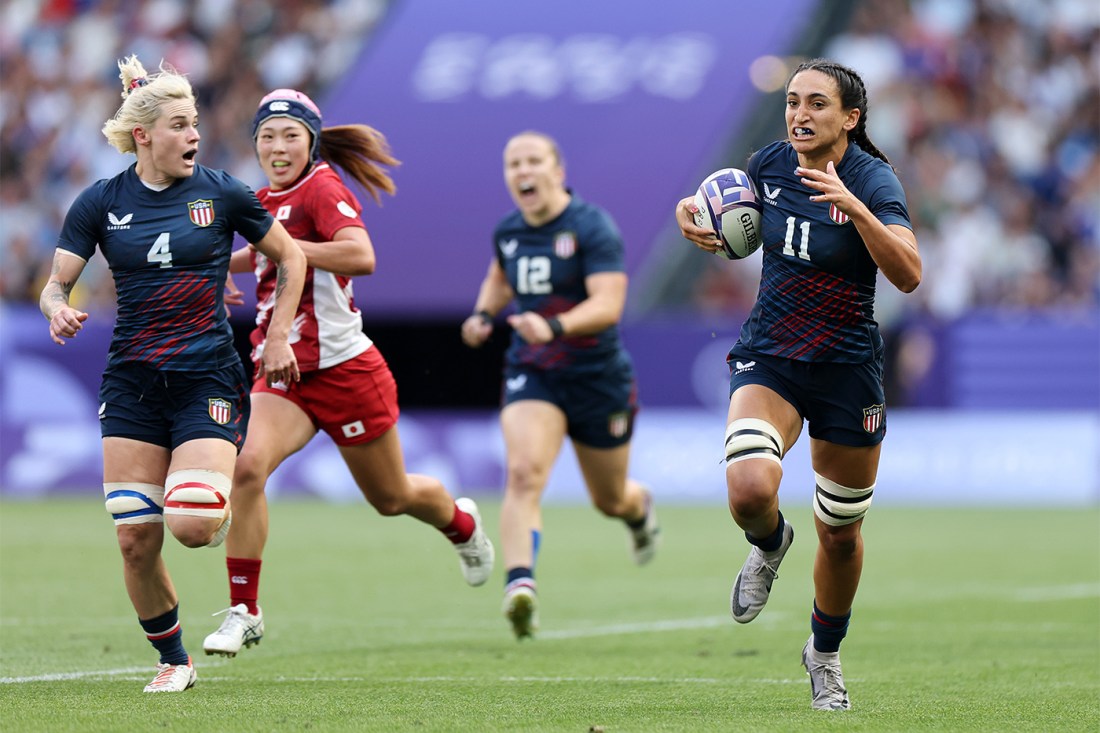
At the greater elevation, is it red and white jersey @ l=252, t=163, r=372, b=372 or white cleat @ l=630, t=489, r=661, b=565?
red and white jersey @ l=252, t=163, r=372, b=372

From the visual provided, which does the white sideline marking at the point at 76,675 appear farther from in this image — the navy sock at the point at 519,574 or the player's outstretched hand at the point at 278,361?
the navy sock at the point at 519,574

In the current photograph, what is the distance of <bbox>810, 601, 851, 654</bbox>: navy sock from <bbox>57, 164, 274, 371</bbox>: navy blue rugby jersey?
2694 millimetres

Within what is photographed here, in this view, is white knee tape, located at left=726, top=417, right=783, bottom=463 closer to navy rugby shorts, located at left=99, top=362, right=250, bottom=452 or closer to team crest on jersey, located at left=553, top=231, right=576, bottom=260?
navy rugby shorts, located at left=99, top=362, right=250, bottom=452

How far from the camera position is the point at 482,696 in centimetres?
712

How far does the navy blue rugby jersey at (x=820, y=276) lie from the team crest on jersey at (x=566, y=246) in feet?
10.8

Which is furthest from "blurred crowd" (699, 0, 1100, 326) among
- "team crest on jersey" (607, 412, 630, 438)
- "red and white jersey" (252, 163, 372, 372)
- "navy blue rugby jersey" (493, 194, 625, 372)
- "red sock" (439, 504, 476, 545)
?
"red and white jersey" (252, 163, 372, 372)

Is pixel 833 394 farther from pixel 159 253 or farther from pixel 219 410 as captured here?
pixel 159 253

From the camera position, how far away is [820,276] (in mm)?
6902

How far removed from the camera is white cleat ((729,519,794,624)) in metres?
7.01

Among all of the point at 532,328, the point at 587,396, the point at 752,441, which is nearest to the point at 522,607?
the point at 532,328

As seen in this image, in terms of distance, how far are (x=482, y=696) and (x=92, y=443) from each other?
1316 cm

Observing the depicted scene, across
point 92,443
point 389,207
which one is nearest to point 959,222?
point 389,207

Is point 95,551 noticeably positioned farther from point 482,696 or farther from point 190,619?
point 482,696

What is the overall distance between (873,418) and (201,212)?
285cm
